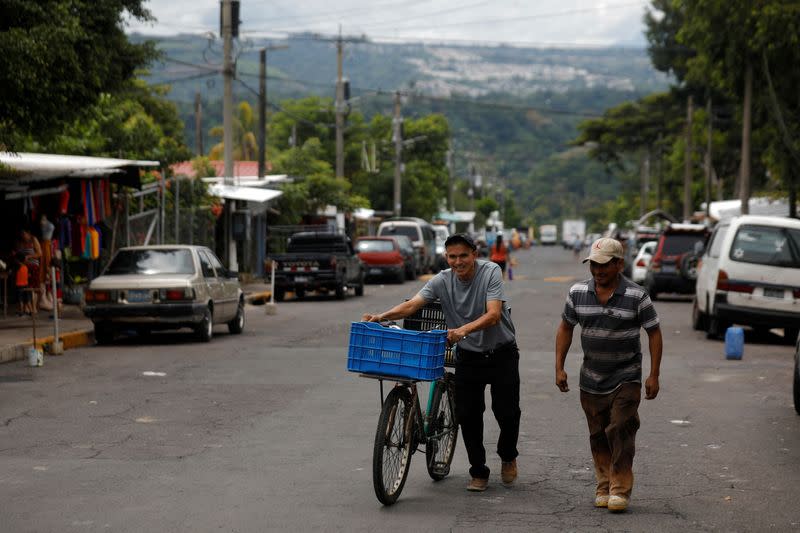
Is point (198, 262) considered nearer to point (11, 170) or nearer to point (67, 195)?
point (11, 170)

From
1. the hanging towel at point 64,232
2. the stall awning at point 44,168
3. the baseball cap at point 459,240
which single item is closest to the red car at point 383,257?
the hanging towel at point 64,232

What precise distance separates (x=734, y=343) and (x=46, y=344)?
32.5ft

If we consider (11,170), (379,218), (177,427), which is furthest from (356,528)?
(379,218)

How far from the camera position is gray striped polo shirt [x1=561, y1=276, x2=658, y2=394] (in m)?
7.75

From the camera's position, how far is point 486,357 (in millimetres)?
8375

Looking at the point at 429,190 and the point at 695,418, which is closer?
the point at 695,418

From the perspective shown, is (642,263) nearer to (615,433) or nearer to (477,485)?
(477,485)

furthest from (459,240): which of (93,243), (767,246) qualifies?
(93,243)

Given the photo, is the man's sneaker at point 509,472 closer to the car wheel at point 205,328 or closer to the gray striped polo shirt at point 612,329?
the gray striped polo shirt at point 612,329

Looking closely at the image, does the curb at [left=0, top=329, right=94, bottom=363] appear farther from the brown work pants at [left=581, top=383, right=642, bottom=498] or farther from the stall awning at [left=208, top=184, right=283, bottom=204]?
the stall awning at [left=208, top=184, right=283, bottom=204]

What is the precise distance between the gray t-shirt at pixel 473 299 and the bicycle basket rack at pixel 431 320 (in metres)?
0.14

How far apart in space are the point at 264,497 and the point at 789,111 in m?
31.9

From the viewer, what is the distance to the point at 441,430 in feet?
28.3

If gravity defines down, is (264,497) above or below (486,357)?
below
